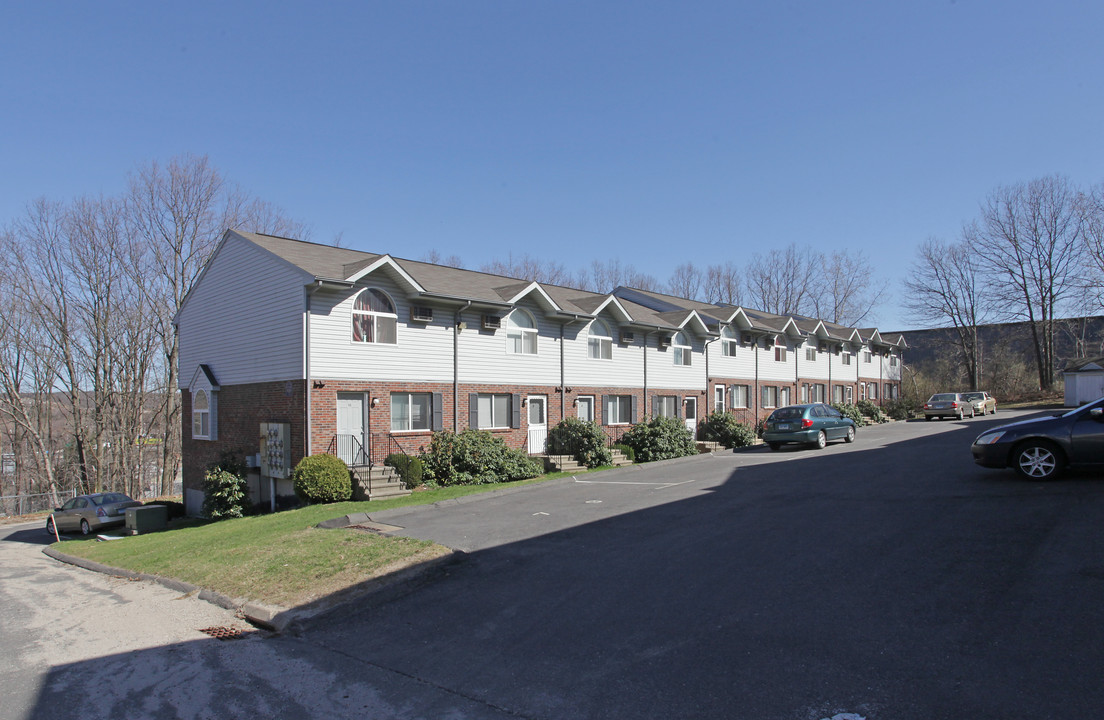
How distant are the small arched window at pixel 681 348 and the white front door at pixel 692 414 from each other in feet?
5.59

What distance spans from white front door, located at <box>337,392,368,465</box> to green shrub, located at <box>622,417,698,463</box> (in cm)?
1018

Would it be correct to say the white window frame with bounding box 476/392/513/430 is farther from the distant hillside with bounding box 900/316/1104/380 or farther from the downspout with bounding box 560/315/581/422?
the distant hillside with bounding box 900/316/1104/380

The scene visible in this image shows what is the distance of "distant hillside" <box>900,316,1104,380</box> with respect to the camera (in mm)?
53188

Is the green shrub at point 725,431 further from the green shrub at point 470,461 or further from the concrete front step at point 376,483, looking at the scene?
the concrete front step at point 376,483

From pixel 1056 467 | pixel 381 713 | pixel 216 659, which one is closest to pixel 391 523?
pixel 216 659

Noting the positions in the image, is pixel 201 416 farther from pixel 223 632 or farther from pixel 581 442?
pixel 223 632

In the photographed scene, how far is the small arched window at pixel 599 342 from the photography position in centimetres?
2509

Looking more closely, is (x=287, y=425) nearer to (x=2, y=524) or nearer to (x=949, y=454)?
(x=949, y=454)

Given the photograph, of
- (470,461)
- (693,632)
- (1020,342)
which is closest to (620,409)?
(470,461)

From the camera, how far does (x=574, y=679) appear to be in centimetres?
511

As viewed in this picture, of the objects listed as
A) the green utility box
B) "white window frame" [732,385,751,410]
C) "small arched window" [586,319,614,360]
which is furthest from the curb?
"white window frame" [732,385,751,410]

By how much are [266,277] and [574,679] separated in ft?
54.7

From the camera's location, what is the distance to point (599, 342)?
25453mm

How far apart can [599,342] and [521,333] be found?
13.3ft
